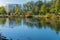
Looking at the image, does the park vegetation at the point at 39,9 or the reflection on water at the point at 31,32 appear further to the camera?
the park vegetation at the point at 39,9

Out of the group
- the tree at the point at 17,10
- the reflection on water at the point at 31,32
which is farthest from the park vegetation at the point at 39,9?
the reflection on water at the point at 31,32

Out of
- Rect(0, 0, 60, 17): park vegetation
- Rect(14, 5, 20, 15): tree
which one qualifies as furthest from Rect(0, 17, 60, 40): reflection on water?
Rect(14, 5, 20, 15): tree

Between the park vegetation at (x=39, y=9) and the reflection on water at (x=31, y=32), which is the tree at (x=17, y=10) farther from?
the reflection on water at (x=31, y=32)

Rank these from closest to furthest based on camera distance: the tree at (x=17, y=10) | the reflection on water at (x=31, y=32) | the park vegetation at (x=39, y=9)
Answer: the reflection on water at (x=31, y=32), the park vegetation at (x=39, y=9), the tree at (x=17, y=10)

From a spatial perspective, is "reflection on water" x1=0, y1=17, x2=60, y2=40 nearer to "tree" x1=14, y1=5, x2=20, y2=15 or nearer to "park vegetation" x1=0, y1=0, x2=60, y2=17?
"park vegetation" x1=0, y1=0, x2=60, y2=17

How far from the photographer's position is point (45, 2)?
14883 mm

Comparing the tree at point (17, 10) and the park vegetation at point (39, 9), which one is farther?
the tree at point (17, 10)

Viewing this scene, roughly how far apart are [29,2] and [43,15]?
4036mm

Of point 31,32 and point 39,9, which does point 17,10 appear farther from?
point 31,32

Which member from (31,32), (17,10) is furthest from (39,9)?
(31,32)

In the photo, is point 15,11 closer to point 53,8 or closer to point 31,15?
point 31,15

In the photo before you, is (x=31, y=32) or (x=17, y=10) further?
(x=17, y=10)

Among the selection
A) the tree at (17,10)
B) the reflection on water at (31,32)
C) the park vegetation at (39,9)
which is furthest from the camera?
the tree at (17,10)

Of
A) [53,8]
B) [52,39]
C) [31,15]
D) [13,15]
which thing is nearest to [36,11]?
[31,15]
